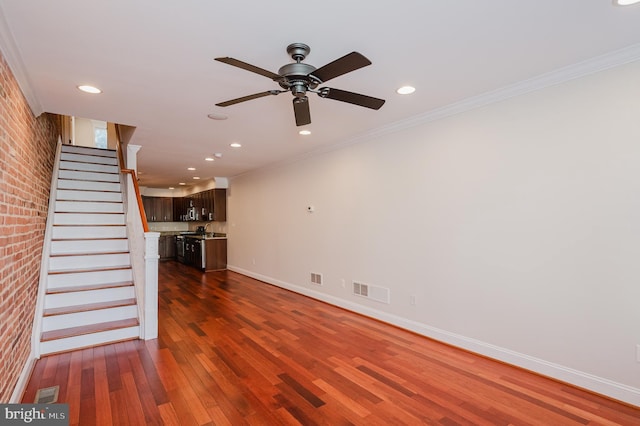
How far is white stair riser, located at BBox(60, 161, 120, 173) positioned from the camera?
5.26 m

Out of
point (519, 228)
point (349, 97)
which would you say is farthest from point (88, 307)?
point (519, 228)

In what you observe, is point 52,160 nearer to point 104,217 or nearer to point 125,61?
point 104,217

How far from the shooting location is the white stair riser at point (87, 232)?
167 inches

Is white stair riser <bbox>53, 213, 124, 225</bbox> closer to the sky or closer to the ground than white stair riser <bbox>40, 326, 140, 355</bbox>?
closer to the sky

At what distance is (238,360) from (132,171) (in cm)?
310

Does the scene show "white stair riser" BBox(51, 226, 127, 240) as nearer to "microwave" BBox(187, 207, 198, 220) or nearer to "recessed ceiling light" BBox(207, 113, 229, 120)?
"recessed ceiling light" BBox(207, 113, 229, 120)

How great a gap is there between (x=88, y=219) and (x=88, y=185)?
0.88 m

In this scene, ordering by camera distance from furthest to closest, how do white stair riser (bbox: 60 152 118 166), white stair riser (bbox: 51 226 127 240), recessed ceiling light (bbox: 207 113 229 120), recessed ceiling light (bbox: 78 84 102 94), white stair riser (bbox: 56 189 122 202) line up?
white stair riser (bbox: 60 152 118 166), white stair riser (bbox: 56 189 122 202), white stair riser (bbox: 51 226 127 240), recessed ceiling light (bbox: 207 113 229 120), recessed ceiling light (bbox: 78 84 102 94)

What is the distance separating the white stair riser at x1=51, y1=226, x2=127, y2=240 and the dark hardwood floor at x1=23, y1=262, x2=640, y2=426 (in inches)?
69.5

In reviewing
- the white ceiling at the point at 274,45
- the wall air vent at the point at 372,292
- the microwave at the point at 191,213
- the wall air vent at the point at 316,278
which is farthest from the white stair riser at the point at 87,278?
the microwave at the point at 191,213

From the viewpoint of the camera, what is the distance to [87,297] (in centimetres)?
372

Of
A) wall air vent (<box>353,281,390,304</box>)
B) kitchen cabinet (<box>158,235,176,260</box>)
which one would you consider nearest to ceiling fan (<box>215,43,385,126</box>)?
wall air vent (<box>353,281,390,304</box>)

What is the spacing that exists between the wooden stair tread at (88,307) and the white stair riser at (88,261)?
2.01 ft

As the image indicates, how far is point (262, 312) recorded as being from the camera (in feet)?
14.7
